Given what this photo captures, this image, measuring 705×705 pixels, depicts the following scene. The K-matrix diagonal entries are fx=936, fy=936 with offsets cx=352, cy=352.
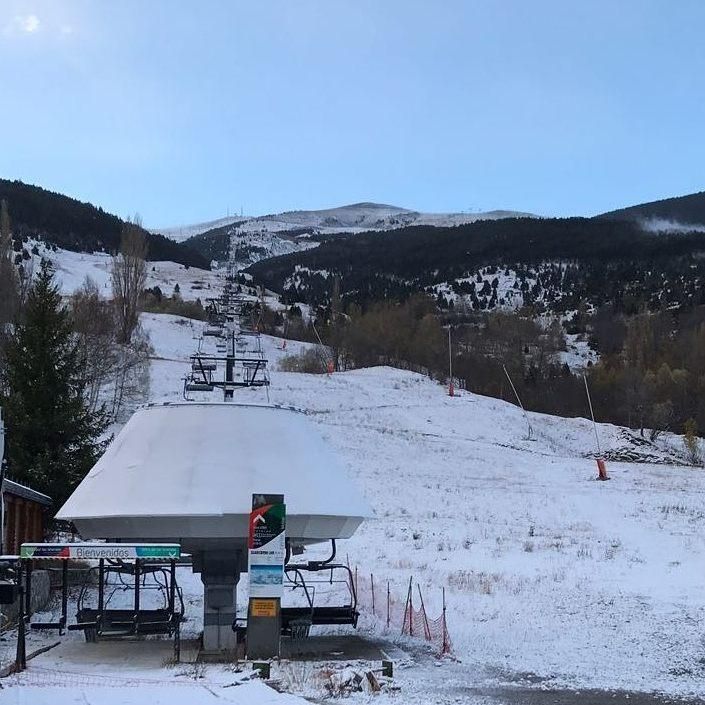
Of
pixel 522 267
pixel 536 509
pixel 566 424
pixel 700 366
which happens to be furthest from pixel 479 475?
pixel 522 267

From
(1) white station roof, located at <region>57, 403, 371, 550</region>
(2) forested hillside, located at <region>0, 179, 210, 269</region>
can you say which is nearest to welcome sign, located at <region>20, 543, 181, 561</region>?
(1) white station roof, located at <region>57, 403, 371, 550</region>

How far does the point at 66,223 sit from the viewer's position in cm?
14312

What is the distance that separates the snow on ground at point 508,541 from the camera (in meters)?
13.0

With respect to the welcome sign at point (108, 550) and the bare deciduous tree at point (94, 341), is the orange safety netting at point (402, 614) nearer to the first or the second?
the welcome sign at point (108, 550)

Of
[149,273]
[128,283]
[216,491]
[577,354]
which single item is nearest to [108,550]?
[216,491]

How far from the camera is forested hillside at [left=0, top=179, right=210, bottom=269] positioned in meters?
136

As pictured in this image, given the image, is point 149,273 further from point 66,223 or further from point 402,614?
point 402,614

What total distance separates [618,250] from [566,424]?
120 m

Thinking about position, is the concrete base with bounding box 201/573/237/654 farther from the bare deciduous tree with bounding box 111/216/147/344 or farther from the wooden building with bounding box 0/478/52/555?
the bare deciduous tree with bounding box 111/216/147/344

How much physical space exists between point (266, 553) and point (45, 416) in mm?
11560

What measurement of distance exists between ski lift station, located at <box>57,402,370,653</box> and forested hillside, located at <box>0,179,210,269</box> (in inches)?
4714

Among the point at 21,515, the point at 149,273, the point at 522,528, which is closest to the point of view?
the point at 21,515

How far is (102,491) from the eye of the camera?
14.2 meters

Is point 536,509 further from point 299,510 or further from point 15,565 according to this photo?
point 15,565
